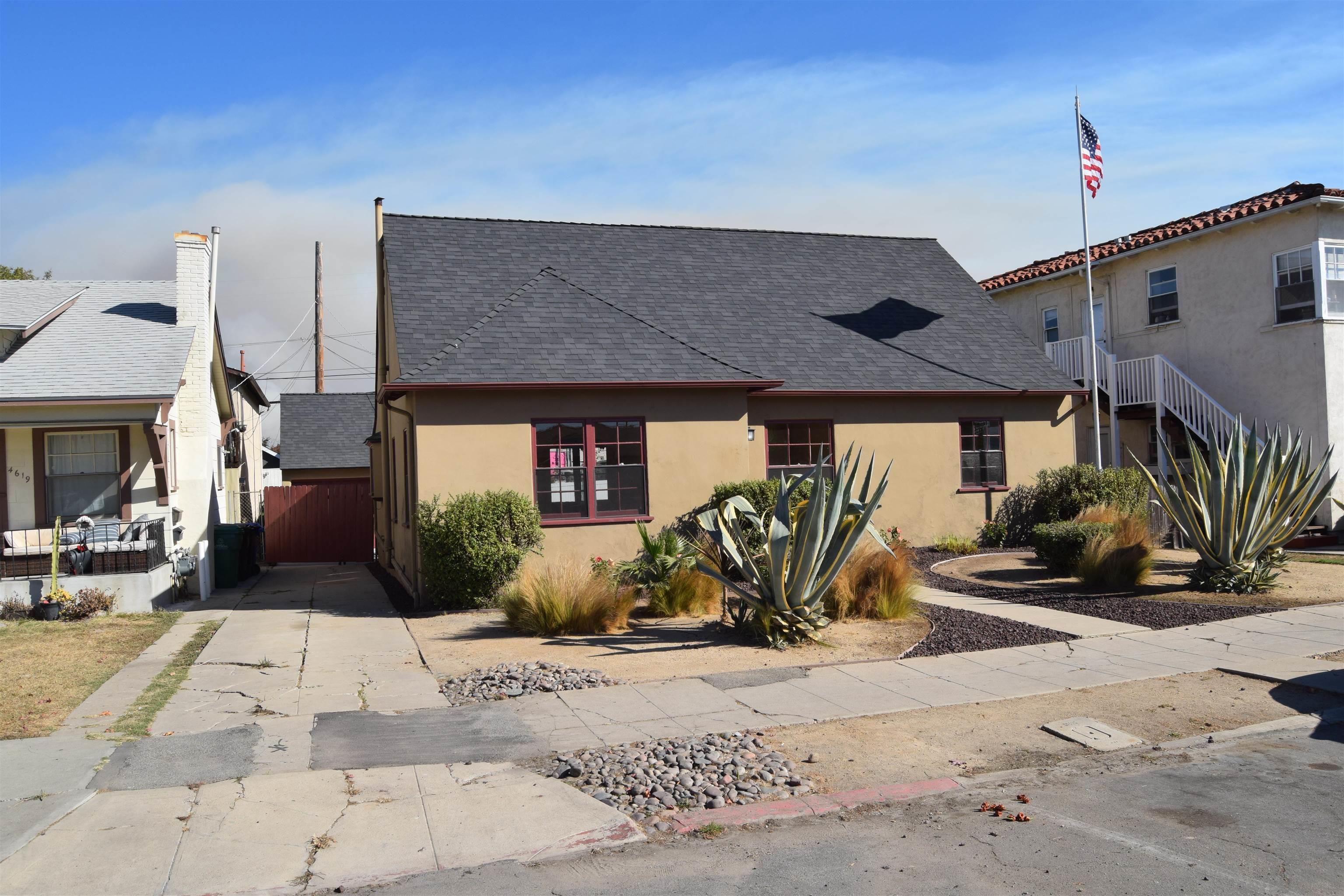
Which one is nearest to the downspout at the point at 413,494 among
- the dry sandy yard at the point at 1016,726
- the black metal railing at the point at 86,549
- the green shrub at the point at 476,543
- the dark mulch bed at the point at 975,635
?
the green shrub at the point at 476,543

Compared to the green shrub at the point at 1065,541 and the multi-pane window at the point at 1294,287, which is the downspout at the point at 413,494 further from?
the multi-pane window at the point at 1294,287

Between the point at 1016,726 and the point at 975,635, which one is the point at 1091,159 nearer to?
the point at 975,635

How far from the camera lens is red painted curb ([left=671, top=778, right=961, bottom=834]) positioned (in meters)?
5.64

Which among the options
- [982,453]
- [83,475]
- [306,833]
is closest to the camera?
[306,833]

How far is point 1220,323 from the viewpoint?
21500 millimetres

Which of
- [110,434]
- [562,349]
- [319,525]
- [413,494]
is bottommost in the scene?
[319,525]

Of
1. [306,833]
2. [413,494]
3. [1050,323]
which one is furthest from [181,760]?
[1050,323]

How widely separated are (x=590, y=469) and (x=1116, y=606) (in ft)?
25.0

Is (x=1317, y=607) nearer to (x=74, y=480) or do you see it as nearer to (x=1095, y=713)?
(x=1095, y=713)

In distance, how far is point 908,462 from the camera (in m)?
18.3

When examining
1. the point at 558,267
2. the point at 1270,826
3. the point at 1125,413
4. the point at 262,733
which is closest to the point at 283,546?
the point at 558,267

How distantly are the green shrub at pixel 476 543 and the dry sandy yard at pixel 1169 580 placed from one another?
6.59m

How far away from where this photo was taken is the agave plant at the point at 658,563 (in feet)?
40.3

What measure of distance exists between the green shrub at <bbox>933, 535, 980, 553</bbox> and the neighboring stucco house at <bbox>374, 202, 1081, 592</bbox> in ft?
1.47
